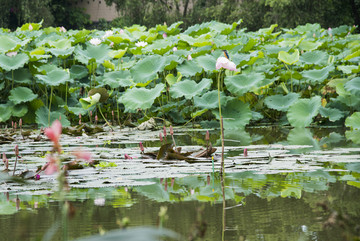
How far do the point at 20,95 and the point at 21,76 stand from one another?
34 cm

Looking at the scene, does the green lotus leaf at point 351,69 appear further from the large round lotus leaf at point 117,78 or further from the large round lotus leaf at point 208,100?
the large round lotus leaf at point 117,78

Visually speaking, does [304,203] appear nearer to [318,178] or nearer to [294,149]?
[318,178]

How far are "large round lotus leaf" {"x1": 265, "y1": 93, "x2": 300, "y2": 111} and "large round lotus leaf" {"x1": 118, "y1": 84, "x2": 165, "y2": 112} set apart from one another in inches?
42.2

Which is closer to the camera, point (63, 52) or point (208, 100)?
point (208, 100)

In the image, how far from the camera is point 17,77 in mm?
5480

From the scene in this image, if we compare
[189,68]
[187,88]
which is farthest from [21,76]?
[187,88]

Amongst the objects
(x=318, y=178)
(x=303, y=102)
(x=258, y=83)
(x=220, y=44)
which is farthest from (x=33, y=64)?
(x=318, y=178)

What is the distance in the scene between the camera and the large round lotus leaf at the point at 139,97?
4641mm

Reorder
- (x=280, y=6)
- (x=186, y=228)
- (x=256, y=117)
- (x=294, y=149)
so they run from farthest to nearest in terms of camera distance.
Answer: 1. (x=280, y=6)
2. (x=256, y=117)
3. (x=294, y=149)
4. (x=186, y=228)

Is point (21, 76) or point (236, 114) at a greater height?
point (21, 76)

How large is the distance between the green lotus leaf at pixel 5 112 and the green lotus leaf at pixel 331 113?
2873 mm

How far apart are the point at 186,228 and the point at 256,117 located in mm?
3735

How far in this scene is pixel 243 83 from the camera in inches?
193

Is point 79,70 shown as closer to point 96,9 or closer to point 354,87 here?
point 354,87
